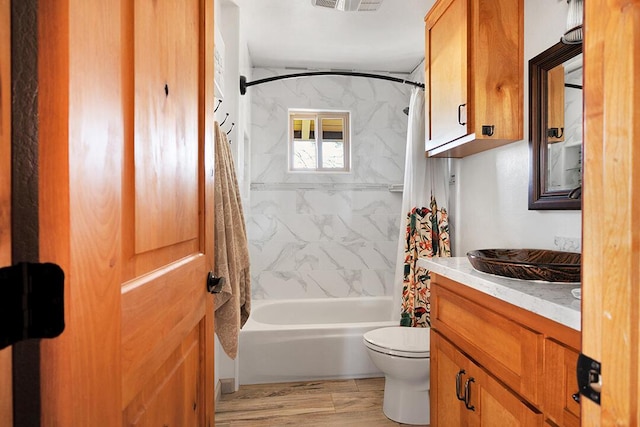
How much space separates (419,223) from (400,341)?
786mm

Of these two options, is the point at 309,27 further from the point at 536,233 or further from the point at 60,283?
the point at 60,283

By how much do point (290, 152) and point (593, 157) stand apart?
2.98 meters

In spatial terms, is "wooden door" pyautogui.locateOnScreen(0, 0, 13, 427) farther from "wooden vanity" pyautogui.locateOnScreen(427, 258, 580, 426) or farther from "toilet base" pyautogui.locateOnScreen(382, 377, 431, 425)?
"toilet base" pyautogui.locateOnScreen(382, 377, 431, 425)

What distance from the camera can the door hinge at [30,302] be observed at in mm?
379

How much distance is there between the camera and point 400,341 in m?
2.13

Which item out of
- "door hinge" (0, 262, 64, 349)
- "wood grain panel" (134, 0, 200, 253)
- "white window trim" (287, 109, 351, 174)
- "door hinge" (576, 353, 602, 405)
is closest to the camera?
"door hinge" (0, 262, 64, 349)

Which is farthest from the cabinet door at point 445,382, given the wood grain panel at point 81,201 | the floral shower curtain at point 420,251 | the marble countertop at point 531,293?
the wood grain panel at point 81,201

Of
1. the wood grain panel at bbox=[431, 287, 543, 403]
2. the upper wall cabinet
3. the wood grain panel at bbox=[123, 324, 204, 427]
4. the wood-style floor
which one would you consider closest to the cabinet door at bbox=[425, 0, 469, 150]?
the upper wall cabinet

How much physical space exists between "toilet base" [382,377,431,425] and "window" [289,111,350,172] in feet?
6.42

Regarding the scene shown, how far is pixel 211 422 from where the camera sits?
3.80 feet

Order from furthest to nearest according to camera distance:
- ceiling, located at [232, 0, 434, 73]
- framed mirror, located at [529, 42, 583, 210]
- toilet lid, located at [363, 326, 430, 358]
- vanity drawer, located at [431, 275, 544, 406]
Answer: ceiling, located at [232, 0, 434, 73] < toilet lid, located at [363, 326, 430, 358] < framed mirror, located at [529, 42, 583, 210] < vanity drawer, located at [431, 275, 544, 406]

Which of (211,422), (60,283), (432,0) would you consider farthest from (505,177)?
(60,283)

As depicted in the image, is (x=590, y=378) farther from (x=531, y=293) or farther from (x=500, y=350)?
(x=500, y=350)

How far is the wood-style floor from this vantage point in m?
2.05
